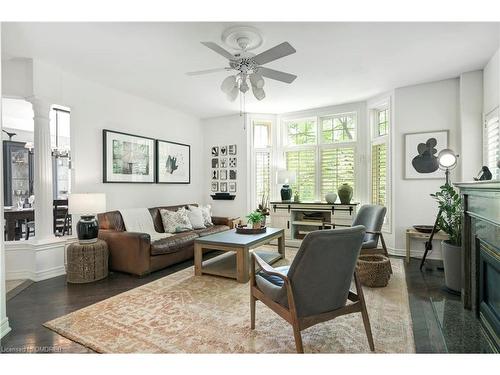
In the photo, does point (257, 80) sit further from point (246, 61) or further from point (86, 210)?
Result: point (86, 210)

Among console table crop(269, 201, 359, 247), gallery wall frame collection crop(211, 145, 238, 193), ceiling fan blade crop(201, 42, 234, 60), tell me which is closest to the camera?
ceiling fan blade crop(201, 42, 234, 60)

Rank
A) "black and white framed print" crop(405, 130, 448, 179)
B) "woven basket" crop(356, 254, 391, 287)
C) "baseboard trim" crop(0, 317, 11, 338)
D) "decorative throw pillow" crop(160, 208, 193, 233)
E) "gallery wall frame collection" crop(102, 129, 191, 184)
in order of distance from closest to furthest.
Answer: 1. "baseboard trim" crop(0, 317, 11, 338)
2. "woven basket" crop(356, 254, 391, 287)
3. "black and white framed print" crop(405, 130, 448, 179)
4. "gallery wall frame collection" crop(102, 129, 191, 184)
5. "decorative throw pillow" crop(160, 208, 193, 233)

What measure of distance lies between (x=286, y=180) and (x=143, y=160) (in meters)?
2.70

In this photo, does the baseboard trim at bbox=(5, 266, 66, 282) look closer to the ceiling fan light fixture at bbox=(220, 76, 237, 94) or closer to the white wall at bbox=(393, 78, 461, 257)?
the ceiling fan light fixture at bbox=(220, 76, 237, 94)

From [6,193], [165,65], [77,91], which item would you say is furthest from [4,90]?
[6,193]

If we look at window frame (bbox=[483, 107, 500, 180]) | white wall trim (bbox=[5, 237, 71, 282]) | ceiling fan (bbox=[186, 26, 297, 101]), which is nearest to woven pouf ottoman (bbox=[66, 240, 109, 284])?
white wall trim (bbox=[5, 237, 71, 282])

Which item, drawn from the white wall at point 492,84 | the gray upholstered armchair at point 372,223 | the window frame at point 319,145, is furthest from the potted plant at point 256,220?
the white wall at point 492,84

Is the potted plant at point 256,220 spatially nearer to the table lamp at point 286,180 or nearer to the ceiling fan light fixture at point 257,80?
the table lamp at point 286,180

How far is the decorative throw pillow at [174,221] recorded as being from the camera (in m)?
4.57

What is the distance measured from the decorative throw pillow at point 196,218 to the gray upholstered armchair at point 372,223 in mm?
2639

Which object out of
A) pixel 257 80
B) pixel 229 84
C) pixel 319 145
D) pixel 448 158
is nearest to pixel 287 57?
pixel 257 80

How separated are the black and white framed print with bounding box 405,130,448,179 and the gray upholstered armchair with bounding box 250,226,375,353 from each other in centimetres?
316

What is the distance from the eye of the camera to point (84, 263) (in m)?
3.32

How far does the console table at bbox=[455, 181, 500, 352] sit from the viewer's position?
6.59 ft
